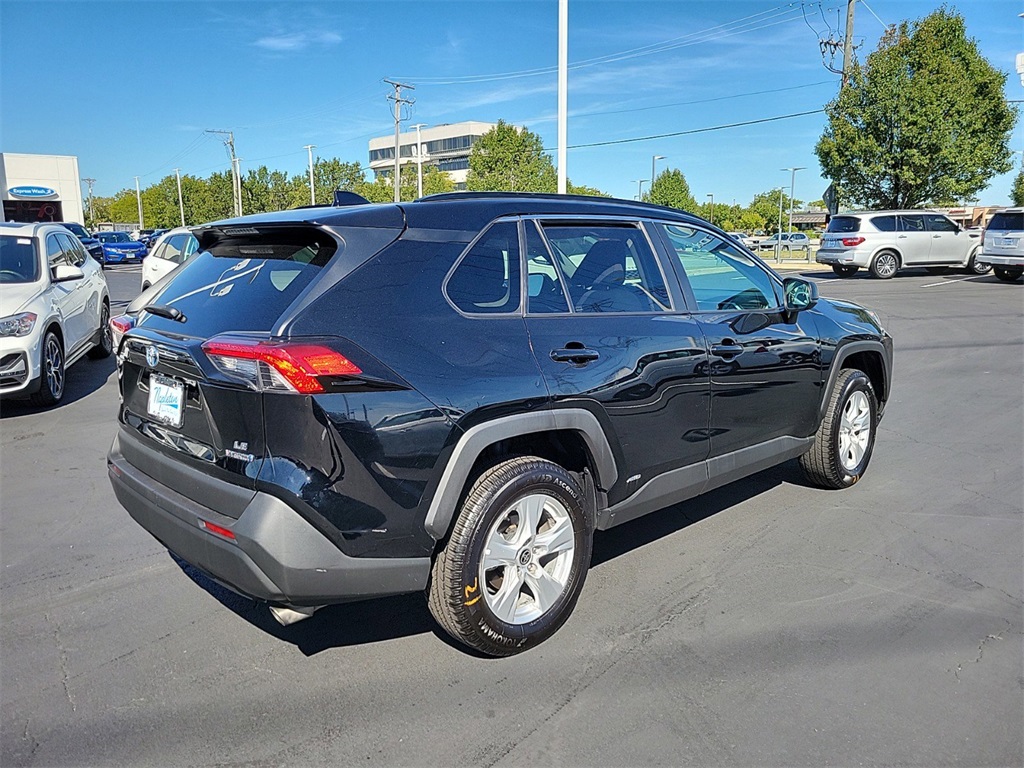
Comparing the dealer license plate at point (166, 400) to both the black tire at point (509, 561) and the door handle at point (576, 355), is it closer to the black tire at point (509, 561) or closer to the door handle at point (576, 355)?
the black tire at point (509, 561)

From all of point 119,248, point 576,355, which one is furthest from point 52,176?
point 576,355

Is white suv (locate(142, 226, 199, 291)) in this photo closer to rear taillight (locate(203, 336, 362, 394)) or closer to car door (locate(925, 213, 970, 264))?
rear taillight (locate(203, 336, 362, 394))

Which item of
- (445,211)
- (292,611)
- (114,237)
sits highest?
(114,237)

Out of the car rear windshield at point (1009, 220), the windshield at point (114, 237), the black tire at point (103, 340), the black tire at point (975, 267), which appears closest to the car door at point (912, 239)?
the black tire at point (975, 267)

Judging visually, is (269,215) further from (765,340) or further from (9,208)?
(9,208)

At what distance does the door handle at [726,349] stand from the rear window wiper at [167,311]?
2.46 m

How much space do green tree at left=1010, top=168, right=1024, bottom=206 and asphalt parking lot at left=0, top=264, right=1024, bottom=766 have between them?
71.4 meters

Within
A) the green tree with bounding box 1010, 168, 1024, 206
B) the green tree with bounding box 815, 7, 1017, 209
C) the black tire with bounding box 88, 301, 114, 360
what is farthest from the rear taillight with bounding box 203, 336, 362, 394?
the green tree with bounding box 1010, 168, 1024, 206

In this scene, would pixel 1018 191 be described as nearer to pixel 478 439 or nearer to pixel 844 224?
pixel 844 224

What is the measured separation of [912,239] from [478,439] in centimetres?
2345

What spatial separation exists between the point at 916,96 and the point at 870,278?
7.77 m

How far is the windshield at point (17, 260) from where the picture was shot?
7.73m

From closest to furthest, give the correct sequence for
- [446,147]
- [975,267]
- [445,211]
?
1. [445,211]
2. [975,267]
3. [446,147]

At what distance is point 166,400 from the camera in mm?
3021
